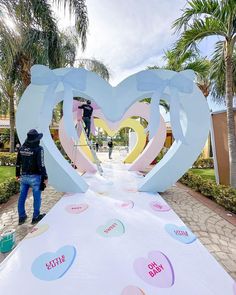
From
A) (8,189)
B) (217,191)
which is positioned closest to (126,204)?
(217,191)

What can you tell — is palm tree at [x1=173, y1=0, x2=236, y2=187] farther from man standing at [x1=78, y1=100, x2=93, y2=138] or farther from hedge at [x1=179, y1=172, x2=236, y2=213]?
man standing at [x1=78, y1=100, x2=93, y2=138]

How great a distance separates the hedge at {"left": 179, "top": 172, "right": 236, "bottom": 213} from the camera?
4988mm

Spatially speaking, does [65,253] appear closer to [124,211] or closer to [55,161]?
[124,211]

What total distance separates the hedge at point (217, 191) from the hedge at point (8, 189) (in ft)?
20.3

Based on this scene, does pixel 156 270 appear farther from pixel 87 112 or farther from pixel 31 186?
pixel 87 112

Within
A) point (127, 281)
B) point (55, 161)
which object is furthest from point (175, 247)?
point (55, 161)

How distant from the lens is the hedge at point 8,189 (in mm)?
5301

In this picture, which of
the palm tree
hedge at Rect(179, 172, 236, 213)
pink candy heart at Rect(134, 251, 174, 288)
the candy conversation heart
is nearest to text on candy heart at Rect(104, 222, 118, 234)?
the candy conversation heart

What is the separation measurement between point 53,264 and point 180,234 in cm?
212

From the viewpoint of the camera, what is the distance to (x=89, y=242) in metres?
2.92

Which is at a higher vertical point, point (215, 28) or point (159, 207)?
point (215, 28)

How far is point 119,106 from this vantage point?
562 centimetres

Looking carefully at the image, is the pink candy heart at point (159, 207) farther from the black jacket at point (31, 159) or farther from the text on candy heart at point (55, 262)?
the black jacket at point (31, 159)

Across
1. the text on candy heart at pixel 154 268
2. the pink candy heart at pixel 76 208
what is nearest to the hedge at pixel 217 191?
the text on candy heart at pixel 154 268
